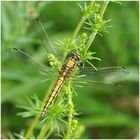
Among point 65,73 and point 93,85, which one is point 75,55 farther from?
point 93,85

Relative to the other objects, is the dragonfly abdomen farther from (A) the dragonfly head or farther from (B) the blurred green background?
(B) the blurred green background

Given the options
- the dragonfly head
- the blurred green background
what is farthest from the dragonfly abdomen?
the blurred green background

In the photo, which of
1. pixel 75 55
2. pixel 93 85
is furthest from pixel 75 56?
pixel 93 85

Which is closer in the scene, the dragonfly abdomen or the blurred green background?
the dragonfly abdomen

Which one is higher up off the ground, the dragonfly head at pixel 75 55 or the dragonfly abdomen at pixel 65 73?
the dragonfly head at pixel 75 55

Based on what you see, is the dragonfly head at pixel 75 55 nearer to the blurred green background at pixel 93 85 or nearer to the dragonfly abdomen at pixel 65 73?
the dragonfly abdomen at pixel 65 73

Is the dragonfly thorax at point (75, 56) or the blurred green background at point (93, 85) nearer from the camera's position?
the dragonfly thorax at point (75, 56)

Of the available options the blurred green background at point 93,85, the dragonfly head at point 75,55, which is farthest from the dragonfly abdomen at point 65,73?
the blurred green background at point 93,85

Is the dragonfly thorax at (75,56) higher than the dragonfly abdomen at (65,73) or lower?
higher

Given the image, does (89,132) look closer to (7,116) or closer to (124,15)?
(7,116)
